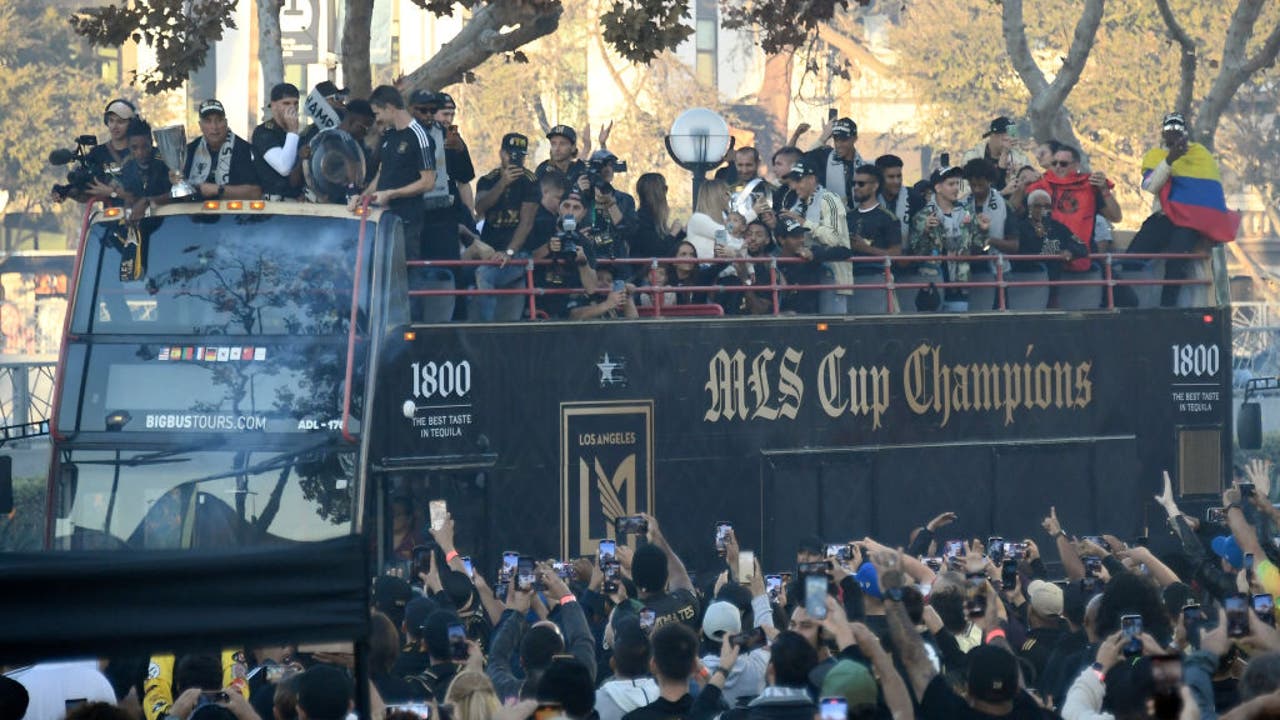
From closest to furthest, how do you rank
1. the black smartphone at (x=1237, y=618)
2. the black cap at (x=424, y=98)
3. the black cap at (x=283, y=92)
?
the black smartphone at (x=1237, y=618) → the black cap at (x=283, y=92) → the black cap at (x=424, y=98)

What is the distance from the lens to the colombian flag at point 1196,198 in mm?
20516

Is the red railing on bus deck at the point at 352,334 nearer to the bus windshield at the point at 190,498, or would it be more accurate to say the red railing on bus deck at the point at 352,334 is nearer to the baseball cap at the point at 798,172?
the bus windshield at the point at 190,498

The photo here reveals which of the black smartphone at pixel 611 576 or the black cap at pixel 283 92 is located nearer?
the black smartphone at pixel 611 576

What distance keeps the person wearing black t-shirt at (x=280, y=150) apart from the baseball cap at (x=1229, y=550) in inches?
293

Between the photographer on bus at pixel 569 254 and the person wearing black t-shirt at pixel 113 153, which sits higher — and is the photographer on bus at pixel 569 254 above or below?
below

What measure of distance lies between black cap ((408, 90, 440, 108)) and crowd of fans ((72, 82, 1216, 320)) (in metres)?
0.02

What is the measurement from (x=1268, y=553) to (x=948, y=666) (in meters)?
3.93

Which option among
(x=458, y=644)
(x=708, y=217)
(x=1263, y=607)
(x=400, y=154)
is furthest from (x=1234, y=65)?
(x=458, y=644)

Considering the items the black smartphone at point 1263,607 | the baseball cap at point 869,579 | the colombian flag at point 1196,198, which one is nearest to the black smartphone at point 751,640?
the baseball cap at point 869,579

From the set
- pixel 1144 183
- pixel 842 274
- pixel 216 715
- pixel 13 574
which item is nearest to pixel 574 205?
pixel 842 274

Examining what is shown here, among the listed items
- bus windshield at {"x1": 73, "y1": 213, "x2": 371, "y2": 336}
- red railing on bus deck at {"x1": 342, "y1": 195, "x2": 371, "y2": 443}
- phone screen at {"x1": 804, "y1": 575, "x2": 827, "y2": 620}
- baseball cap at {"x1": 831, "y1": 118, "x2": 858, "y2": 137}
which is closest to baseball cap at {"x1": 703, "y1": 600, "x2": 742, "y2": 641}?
phone screen at {"x1": 804, "y1": 575, "x2": 827, "y2": 620}

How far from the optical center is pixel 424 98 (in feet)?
56.4

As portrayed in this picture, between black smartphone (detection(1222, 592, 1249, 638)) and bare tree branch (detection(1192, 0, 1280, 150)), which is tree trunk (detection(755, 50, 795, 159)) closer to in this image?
bare tree branch (detection(1192, 0, 1280, 150))

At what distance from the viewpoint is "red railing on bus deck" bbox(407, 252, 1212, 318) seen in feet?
57.2
